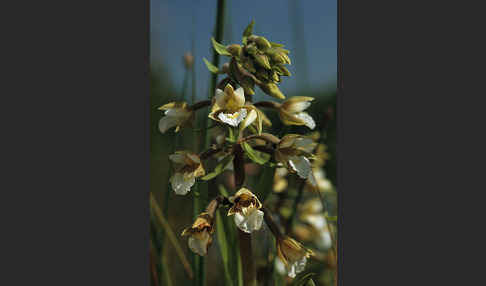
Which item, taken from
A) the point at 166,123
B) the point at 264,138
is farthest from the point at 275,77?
the point at 166,123

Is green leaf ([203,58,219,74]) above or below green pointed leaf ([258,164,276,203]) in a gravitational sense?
above

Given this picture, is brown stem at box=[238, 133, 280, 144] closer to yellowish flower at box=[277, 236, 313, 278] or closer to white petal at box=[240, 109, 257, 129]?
white petal at box=[240, 109, 257, 129]

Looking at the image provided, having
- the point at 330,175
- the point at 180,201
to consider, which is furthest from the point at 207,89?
the point at 330,175

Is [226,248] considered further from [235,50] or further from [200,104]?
[235,50]

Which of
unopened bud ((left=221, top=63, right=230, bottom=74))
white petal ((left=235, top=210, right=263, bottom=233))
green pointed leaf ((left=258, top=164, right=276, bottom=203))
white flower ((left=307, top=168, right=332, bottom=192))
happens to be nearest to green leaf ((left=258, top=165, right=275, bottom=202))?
green pointed leaf ((left=258, top=164, right=276, bottom=203))

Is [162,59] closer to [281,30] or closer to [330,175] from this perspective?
[281,30]
